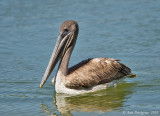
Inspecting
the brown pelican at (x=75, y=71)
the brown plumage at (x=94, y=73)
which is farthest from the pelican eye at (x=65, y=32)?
the brown plumage at (x=94, y=73)

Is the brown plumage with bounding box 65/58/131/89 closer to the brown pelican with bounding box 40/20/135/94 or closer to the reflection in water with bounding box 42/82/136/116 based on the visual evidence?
the brown pelican with bounding box 40/20/135/94

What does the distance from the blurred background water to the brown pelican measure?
215 millimetres

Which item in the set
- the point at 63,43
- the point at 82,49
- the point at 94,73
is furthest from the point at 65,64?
the point at 82,49

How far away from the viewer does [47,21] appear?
51.2 ft

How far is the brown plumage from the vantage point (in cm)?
953

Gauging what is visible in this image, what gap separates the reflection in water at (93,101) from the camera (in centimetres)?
865

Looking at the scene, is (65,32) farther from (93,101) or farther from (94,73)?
→ (93,101)

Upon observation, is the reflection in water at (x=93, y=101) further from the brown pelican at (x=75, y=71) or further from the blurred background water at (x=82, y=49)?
the brown pelican at (x=75, y=71)

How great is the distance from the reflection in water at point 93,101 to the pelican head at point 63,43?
679 millimetres

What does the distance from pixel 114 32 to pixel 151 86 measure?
4474 millimetres

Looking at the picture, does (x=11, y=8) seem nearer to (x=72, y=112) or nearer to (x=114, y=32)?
(x=114, y=32)

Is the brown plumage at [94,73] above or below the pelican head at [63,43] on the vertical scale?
below

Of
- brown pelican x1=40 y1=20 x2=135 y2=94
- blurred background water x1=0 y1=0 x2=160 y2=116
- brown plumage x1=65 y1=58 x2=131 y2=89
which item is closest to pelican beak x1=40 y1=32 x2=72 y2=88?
brown pelican x1=40 y1=20 x2=135 y2=94

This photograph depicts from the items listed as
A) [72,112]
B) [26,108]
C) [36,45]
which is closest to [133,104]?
Result: [72,112]
